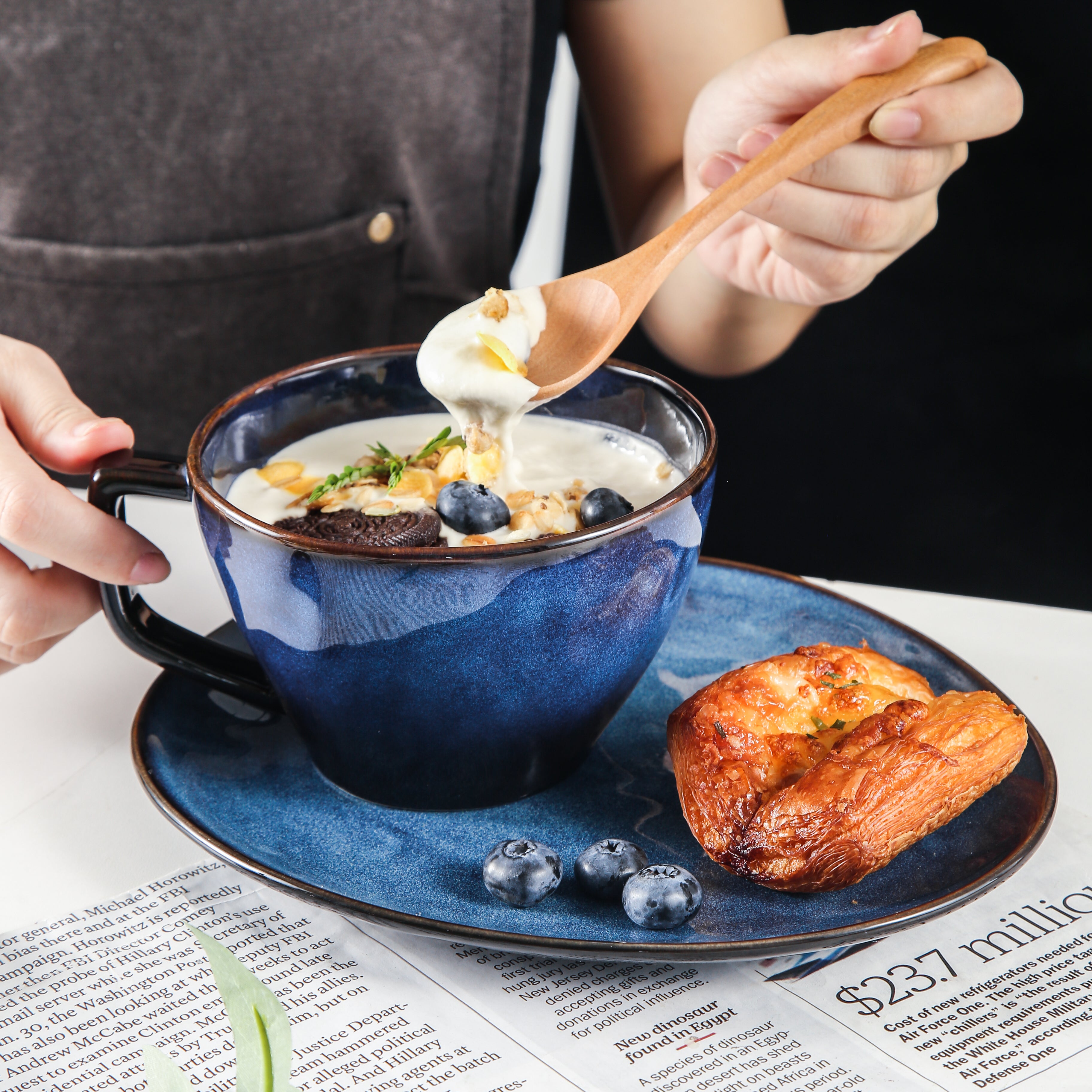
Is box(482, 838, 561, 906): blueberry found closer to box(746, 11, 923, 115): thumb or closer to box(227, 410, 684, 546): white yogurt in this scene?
box(227, 410, 684, 546): white yogurt

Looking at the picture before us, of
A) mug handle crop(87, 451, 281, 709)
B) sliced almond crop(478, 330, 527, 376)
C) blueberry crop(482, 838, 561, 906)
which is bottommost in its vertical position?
blueberry crop(482, 838, 561, 906)

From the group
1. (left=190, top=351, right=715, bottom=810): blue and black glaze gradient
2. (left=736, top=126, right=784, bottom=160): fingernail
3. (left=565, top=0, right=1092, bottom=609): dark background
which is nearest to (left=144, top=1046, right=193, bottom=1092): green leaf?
(left=190, top=351, right=715, bottom=810): blue and black glaze gradient

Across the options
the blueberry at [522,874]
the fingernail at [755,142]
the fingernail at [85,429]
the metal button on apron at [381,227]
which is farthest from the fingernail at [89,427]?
the metal button on apron at [381,227]

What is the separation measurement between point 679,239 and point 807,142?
0.45 feet

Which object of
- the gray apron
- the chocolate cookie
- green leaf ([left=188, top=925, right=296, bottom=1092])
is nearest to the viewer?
green leaf ([left=188, top=925, right=296, bottom=1092])

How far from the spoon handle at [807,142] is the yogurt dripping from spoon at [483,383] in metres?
0.13

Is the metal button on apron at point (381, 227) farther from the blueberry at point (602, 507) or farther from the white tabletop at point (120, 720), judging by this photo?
the blueberry at point (602, 507)

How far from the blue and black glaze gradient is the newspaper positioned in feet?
0.37

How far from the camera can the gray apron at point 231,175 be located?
139cm

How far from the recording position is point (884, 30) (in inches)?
37.7

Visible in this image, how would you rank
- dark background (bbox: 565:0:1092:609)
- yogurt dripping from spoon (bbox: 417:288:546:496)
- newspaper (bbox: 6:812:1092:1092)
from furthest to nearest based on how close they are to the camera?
1. dark background (bbox: 565:0:1092:609)
2. yogurt dripping from spoon (bbox: 417:288:546:496)
3. newspaper (bbox: 6:812:1092:1092)

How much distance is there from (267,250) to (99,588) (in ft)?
2.44

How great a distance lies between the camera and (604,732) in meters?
0.84

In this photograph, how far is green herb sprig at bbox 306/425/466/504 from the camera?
827 mm
